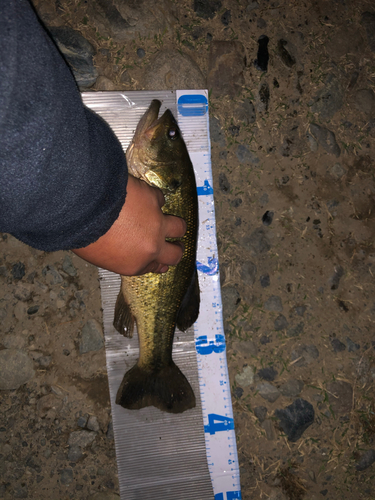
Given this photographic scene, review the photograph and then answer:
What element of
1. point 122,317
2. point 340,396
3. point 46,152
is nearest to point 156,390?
point 122,317

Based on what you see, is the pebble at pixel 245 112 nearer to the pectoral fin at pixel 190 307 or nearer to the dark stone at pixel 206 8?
the dark stone at pixel 206 8

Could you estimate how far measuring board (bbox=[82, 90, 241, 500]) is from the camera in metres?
2.62

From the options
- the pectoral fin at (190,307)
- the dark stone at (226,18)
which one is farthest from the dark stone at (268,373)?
the dark stone at (226,18)

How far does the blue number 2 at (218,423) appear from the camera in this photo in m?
2.72

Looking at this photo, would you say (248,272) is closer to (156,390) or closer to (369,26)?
(156,390)

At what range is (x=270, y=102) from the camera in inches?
116

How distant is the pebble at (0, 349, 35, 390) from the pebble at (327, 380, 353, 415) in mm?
2408

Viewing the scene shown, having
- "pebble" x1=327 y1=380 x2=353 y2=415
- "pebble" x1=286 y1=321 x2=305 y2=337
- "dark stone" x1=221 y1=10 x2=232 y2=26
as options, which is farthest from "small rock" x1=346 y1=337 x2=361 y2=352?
"dark stone" x1=221 y1=10 x2=232 y2=26

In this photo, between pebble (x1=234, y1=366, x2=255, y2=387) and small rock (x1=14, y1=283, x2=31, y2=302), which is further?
pebble (x1=234, y1=366, x2=255, y2=387)

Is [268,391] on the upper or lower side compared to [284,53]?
lower

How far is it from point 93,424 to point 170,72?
2.81 m

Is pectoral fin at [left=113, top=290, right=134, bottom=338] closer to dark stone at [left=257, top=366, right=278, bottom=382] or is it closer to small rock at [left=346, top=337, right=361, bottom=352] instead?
dark stone at [left=257, top=366, right=278, bottom=382]

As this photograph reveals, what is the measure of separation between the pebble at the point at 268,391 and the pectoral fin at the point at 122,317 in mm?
1192

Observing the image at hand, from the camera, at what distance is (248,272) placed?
2.88m
